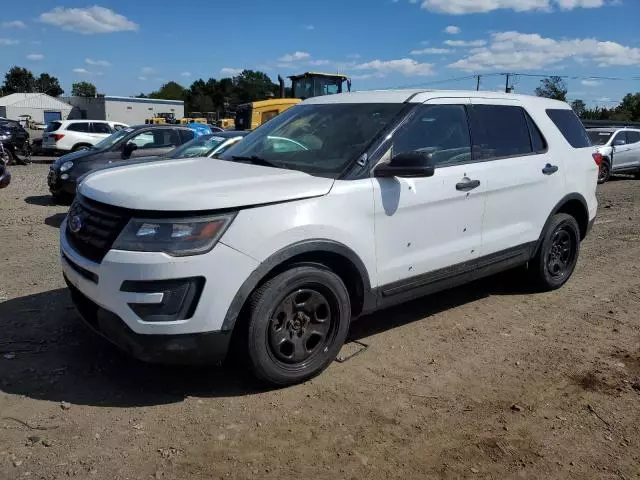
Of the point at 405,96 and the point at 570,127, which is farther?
the point at 570,127

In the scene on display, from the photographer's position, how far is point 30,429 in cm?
310

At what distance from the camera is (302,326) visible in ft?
12.0

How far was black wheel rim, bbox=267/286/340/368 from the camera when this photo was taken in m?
3.53

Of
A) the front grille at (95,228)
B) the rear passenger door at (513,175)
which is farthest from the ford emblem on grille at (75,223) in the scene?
the rear passenger door at (513,175)

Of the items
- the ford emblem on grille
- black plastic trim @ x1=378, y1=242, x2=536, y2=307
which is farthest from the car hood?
black plastic trim @ x1=378, y1=242, x2=536, y2=307

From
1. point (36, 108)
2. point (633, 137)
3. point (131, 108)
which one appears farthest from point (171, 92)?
point (633, 137)

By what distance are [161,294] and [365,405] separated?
4.58 feet

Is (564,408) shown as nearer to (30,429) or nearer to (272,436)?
(272,436)

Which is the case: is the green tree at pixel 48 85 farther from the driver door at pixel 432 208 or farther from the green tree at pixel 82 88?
the driver door at pixel 432 208

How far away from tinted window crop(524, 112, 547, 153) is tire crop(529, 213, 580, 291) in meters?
0.70

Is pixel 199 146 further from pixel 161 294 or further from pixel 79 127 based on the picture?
pixel 79 127

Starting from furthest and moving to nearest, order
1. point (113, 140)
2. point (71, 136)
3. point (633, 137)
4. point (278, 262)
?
point (71, 136) < point (633, 137) < point (113, 140) < point (278, 262)

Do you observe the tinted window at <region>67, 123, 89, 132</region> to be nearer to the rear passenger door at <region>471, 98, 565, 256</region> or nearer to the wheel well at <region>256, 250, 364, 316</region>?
the rear passenger door at <region>471, 98, 565, 256</region>

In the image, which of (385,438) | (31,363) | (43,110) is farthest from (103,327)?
(43,110)
